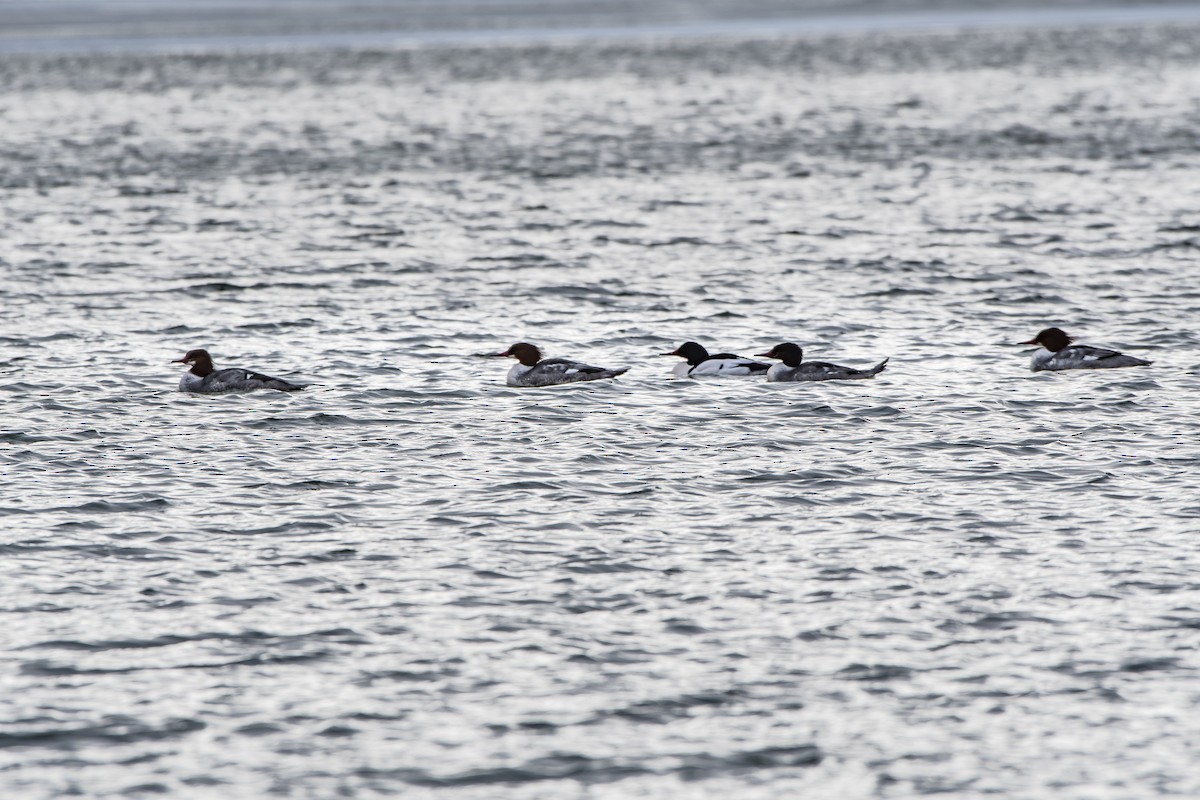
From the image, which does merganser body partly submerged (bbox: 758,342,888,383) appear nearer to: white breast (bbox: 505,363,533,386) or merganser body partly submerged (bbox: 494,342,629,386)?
merganser body partly submerged (bbox: 494,342,629,386)

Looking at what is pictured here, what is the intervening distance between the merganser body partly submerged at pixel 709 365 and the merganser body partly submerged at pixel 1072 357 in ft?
12.4

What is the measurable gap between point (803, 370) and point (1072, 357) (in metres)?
3.68

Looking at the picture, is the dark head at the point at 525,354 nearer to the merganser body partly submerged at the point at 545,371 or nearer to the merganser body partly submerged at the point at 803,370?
the merganser body partly submerged at the point at 545,371

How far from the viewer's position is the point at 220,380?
22.0 m

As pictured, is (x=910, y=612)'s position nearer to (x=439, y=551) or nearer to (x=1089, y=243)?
(x=439, y=551)

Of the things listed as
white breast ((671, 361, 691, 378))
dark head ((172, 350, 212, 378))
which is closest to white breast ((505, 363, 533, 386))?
white breast ((671, 361, 691, 378))

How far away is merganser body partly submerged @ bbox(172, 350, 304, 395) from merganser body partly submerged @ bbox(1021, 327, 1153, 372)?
33.0 ft

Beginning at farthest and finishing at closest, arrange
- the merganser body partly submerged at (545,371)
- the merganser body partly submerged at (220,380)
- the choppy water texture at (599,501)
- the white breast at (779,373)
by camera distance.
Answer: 1. the white breast at (779,373)
2. the merganser body partly submerged at (545,371)
3. the merganser body partly submerged at (220,380)
4. the choppy water texture at (599,501)

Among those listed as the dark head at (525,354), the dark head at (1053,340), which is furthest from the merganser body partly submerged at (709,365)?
the dark head at (1053,340)

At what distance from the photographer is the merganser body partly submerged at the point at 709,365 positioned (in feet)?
74.4

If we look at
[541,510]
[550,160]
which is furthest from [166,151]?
[541,510]

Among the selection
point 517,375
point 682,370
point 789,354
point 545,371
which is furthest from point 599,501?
point 789,354

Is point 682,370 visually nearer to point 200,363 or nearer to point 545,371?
point 545,371

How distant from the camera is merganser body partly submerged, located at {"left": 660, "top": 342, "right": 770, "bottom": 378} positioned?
22688 mm
